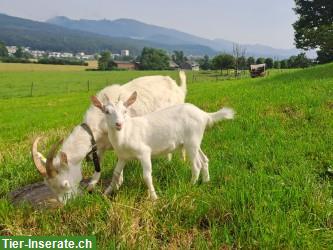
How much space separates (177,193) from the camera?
5332mm

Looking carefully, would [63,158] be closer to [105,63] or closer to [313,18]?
[313,18]

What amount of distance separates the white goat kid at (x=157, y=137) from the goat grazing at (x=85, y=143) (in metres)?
0.35

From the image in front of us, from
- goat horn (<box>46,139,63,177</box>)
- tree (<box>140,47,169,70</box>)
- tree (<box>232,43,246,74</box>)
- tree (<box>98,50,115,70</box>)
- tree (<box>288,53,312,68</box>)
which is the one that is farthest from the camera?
tree (<box>140,47,169,70</box>)

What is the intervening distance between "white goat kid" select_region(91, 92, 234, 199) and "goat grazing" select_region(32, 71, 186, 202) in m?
0.35

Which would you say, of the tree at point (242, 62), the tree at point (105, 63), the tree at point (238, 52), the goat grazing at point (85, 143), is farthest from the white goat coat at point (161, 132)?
the tree at point (105, 63)

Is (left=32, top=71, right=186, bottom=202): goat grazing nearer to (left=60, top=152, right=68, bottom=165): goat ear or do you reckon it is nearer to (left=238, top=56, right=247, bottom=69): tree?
(left=60, top=152, right=68, bottom=165): goat ear

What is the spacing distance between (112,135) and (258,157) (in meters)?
2.58

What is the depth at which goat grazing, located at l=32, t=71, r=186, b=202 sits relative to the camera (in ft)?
18.8

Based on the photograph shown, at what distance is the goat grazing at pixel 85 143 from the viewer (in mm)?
5727

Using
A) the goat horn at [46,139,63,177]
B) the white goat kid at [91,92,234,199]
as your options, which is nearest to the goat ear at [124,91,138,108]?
the white goat kid at [91,92,234,199]

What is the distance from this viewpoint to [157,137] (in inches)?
231

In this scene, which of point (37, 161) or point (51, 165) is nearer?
point (51, 165)

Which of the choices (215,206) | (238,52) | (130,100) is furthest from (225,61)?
(215,206)

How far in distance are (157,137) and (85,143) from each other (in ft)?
3.69
